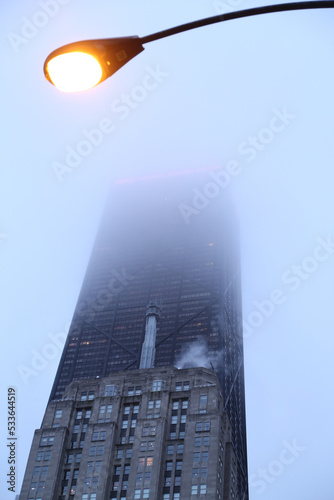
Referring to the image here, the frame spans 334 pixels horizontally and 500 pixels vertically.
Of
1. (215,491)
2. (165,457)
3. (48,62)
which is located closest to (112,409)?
(165,457)

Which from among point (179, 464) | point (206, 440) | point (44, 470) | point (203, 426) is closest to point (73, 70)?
point (206, 440)

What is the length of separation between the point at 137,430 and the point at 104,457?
33.0ft

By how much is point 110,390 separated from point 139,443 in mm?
21952

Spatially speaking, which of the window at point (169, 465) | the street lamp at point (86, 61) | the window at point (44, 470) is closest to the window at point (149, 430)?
the window at point (169, 465)

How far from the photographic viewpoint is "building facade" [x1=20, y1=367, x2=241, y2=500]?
145 meters

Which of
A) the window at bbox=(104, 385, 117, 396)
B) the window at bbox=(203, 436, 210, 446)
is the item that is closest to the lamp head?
the window at bbox=(203, 436, 210, 446)

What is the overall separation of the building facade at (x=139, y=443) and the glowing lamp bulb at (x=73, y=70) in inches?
5371

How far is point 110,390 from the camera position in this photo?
17312cm

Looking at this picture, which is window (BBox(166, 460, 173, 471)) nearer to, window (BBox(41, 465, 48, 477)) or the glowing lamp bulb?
window (BBox(41, 465, 48, 477))

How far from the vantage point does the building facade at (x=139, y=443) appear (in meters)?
145

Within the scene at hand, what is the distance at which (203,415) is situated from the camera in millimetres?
154875

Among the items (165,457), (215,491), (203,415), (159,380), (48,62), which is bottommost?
(48,62)

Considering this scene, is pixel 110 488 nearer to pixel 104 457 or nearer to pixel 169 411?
pixel 104 457

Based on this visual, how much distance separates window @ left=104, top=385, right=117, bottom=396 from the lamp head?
165m
